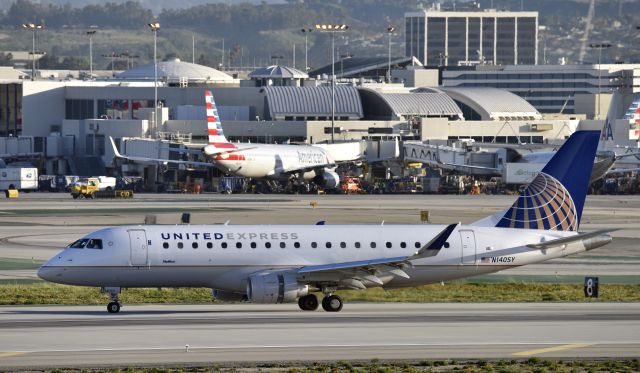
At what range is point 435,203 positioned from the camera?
368 ft

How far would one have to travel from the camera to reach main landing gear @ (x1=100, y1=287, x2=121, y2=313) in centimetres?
4678

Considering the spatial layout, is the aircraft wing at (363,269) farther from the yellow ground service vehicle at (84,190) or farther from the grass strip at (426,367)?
the yellow ground service vehicle at (84,190)

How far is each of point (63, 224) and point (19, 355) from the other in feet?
169

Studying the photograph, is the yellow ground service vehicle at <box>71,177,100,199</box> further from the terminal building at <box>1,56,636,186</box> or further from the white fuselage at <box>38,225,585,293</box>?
the white fuselage at <box>38,225,585,293</box>

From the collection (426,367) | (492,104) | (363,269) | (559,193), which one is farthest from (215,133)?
(426,367)

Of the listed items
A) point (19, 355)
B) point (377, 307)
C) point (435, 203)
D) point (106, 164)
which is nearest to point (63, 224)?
point (435, 203)

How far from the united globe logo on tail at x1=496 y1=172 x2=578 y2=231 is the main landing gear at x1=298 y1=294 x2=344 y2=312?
747cm

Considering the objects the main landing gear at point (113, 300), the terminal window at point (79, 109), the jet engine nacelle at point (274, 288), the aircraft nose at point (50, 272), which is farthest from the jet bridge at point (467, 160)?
the aircraft nose at point (50, 272)

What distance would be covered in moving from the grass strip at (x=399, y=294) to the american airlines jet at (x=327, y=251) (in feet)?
9.87

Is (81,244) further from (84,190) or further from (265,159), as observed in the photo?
(265,159)

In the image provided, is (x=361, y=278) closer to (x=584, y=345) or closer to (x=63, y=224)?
(x=584, y=345)

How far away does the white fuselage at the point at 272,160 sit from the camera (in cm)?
12850

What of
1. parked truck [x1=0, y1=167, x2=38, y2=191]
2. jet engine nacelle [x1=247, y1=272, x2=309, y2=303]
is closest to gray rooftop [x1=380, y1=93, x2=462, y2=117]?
parked truck [x1=0, y1=167, x2=38, y2=191]

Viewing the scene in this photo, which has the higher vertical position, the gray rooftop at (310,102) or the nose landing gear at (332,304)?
the gray rooftop at (310,102)
